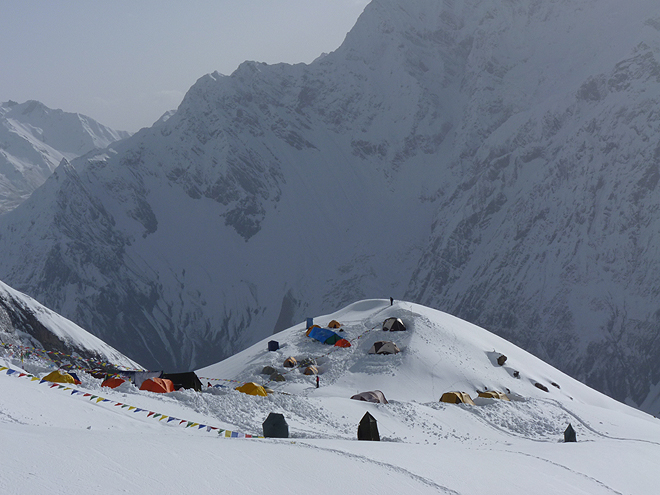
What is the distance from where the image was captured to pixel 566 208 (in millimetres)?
199000

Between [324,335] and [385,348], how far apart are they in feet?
24.0

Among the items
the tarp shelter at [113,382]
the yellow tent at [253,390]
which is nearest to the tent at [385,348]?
the yellow tent at [253,390]

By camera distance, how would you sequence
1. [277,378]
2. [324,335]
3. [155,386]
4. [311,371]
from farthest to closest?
[324,335] < [311,371] < [277,378] < [155,386]

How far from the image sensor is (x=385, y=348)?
62.4 meters

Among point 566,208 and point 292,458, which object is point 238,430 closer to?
point 292,458

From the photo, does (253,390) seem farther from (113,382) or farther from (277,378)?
(277,378)

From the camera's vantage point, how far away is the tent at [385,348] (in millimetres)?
62188

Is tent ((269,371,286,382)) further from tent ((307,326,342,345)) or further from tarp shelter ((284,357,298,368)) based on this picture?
tent ((307,326,342,345))

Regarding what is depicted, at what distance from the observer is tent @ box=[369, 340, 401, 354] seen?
62188mm

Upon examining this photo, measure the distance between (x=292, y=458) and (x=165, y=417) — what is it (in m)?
9.97

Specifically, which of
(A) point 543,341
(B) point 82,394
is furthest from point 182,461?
(A) point 543,341

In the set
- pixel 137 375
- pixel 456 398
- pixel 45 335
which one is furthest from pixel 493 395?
pixel 45 335

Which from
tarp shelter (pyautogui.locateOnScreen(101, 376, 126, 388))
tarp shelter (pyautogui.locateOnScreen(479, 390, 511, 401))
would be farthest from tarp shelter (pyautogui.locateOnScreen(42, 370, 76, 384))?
tarp shelter (pyautogui.locateOnScreen(479, 390, 511, 401))

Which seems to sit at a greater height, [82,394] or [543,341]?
[82,394]
